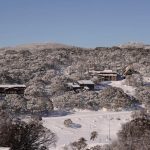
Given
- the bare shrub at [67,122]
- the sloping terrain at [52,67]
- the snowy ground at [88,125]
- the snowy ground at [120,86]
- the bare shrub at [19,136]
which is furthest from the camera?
the snowy ground at [120,86]

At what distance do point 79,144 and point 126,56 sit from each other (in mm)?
80002

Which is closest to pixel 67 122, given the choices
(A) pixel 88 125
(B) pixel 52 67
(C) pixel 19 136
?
(A) pixel 88 125

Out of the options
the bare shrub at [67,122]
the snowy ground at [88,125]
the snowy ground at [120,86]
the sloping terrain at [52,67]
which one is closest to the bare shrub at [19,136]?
the snowy ground at [88,125]

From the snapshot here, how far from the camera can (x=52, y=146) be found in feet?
152

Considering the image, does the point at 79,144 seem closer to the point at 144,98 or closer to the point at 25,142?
the point at 25,142

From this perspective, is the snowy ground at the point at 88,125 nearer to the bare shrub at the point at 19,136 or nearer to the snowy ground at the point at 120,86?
the bare shrub at the point at 19,136

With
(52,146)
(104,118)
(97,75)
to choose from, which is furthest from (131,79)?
(52,146)

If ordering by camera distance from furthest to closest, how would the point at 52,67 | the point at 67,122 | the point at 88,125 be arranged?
the point at 52,67, the point at 88,125, the point at 67,122

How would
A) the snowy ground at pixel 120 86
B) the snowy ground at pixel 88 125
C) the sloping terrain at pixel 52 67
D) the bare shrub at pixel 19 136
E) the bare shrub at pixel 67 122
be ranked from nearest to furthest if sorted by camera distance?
1. the bare shrub at pixel 19 136
2. the snowy ground at pixel 88 125
3. the bare shrub at pixel 67 122
4. the sloping terrain at pixel 52 67
5. the snowy ground at pixel 120 86

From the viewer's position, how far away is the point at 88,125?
191 ft

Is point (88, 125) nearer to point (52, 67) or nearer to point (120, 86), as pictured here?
point (120, 86)

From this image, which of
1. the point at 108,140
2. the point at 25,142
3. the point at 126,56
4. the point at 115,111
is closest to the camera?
the point at 25,142

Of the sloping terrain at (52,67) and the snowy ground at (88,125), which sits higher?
the sloping terrain at (52,67)

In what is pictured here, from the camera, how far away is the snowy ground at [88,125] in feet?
170
